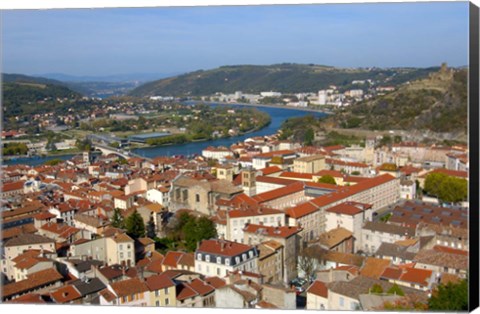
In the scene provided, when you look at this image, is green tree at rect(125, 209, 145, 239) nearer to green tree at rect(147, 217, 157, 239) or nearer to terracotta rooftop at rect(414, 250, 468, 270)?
green tree at rect(147, 217, 157, 239)

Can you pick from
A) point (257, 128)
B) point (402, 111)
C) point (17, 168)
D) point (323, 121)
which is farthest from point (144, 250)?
point (257, 128)

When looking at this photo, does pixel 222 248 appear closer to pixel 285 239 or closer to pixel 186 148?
pixel 285 239

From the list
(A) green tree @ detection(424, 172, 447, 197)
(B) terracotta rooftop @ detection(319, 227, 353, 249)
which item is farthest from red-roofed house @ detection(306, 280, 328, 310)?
(A) green tree @ detection(424, 172, 447, 197)

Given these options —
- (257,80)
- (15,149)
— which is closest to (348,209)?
(15,149)

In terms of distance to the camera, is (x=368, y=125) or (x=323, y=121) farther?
(x=323, y=121)

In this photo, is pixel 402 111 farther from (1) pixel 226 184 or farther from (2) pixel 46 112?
(2) pixel 46 112
